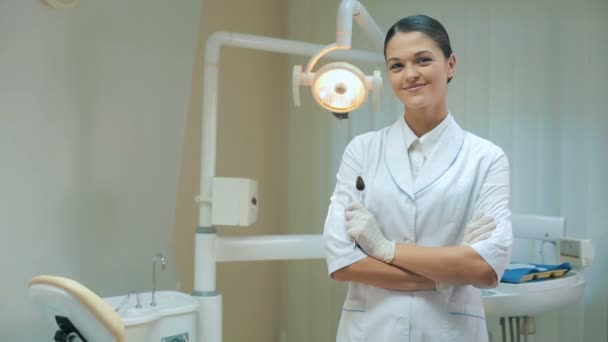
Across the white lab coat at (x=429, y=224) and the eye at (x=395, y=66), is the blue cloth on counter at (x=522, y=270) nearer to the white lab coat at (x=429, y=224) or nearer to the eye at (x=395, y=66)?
the white lab coat at (x=429, y=224)

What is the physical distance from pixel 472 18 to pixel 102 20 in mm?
1442

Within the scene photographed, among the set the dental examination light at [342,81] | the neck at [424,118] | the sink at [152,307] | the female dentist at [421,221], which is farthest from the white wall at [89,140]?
the neck at [424,118]

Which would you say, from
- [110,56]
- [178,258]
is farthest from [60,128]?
[178,258]

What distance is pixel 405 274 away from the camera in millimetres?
1215

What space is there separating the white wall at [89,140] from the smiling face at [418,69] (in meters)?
0.90

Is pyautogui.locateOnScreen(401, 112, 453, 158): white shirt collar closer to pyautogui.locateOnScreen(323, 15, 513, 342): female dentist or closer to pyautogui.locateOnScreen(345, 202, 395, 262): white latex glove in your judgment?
pyautogui.locateOnScreen(323, 15, 513, 342): female dentist

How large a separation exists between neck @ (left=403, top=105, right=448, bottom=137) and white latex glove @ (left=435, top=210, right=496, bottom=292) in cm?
25

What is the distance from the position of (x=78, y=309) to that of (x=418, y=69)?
0.88 m

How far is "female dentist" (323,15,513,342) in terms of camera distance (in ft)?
3.94

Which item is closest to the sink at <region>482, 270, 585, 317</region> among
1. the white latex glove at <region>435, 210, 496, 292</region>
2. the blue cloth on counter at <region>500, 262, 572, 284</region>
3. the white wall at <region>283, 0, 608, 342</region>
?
the blue cloth on counter at <region>500, 262, 572, 284</region>

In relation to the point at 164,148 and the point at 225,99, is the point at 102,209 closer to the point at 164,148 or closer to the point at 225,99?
the point at 164,148

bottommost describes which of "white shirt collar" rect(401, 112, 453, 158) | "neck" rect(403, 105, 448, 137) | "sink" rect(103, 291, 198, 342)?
"sink" rect(103, 291, 198, 342)

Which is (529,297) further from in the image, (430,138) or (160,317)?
(160,317)

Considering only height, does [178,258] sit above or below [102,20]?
below
